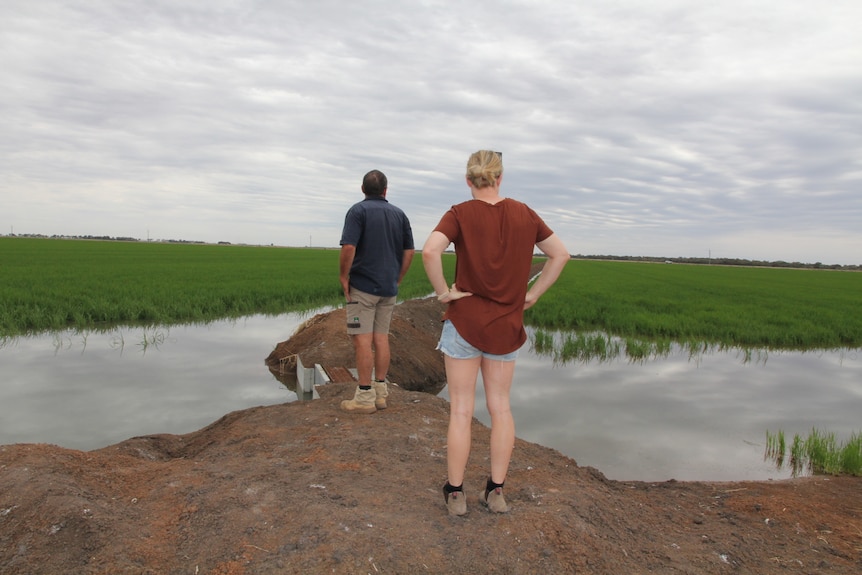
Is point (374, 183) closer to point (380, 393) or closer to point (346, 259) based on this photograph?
point (346, 259)

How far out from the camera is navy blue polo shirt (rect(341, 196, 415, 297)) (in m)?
4.20

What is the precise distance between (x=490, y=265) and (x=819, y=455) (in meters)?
3.81

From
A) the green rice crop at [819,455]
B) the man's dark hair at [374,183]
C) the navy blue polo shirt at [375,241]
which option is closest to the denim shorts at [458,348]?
the navy blue polo shirt at [375,241]

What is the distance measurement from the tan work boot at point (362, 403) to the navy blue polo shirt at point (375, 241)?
2.60 ft

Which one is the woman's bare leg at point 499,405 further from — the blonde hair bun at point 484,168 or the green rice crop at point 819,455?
the green rice crop at point 819,455

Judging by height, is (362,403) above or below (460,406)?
below

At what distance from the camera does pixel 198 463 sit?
3375 mm

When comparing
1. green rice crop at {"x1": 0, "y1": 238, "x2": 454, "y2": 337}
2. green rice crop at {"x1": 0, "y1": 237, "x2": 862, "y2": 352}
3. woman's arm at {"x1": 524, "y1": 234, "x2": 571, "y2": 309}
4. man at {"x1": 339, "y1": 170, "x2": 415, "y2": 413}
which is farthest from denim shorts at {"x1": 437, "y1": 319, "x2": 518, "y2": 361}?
green rice crop at {"x1": 0, "y1": 238, "x2": 454, "y2": 337}

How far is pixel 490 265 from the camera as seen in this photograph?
2.48 meters

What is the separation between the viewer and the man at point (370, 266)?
13.9 feet

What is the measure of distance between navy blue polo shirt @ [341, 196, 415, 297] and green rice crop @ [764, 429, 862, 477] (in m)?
3.55

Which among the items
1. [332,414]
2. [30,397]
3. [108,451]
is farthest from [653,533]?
[30,397]

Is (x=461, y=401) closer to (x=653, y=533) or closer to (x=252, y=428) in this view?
(x=653, y=533)

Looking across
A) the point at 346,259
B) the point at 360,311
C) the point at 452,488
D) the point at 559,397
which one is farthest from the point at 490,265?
the point at 559,397
